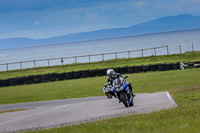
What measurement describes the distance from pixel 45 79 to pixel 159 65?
11.9 metres

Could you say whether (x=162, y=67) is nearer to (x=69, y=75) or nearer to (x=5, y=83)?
(x=69, y=75)

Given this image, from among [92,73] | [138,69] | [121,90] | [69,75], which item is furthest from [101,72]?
[121,90]

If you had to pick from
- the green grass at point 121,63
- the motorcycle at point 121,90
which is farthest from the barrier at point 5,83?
the motorcycle at point 121,90

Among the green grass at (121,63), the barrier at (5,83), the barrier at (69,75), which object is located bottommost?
the barrier at (5,83)

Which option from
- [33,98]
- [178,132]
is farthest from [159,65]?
[178,132]

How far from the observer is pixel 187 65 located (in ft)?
126

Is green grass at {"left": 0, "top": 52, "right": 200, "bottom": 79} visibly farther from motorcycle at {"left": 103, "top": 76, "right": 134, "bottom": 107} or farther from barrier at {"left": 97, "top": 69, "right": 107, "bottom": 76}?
motorcycle at {"left": 103, "top": 76, "right": 134, "bottom": 107}

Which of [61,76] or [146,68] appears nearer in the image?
[146,68]

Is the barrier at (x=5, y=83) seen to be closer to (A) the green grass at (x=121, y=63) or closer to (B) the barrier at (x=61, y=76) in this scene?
(B) the barrier at (x=61, y=76)

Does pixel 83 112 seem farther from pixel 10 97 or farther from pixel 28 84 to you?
pixel 28 84

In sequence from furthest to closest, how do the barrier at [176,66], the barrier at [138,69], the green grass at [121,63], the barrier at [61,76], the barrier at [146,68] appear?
the green grass at [121,63] → the barrier at [61,76] → the barrier at [138,69] → the barrier at [146,68] → the barrier at [176,66]

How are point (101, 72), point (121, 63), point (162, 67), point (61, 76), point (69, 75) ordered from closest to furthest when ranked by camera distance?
point (162, 67) → point (101, 72) → point (69, 75) → point (61, 76) → point (121, 63)

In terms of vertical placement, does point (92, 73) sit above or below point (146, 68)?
below

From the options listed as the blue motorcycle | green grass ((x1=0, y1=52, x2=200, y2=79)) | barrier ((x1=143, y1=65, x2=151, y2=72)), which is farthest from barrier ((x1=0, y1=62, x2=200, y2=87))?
the blue motorcycle
